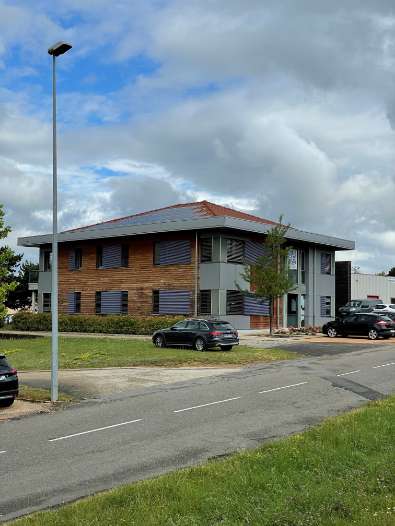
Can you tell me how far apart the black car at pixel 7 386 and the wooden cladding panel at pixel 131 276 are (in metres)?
26.4

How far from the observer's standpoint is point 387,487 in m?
7.00

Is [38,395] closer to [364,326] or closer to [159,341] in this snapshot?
[159,341]

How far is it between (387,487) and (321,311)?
43726 millimetres

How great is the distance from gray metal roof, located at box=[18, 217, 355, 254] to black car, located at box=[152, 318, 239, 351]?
34.9 ft

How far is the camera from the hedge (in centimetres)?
3977

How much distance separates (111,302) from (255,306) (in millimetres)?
10454

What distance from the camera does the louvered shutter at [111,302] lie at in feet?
151

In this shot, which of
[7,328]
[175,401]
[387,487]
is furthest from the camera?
[7,328]

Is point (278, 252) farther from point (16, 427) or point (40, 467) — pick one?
point (40, 467)

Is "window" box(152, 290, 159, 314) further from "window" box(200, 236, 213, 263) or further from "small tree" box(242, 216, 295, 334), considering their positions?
"small tree" box(242, 216, 295, 334)

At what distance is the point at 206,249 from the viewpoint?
41.2 m

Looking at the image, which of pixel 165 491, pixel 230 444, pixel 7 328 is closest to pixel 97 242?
pixel 7 328

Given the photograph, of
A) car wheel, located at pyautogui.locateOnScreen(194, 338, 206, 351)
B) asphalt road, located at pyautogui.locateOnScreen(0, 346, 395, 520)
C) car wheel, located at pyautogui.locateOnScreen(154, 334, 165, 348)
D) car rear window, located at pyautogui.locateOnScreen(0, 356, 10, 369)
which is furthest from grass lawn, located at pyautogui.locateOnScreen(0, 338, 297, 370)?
car rear window, located at pyautogui.locateOnScreen(0, 356, 10, 369)

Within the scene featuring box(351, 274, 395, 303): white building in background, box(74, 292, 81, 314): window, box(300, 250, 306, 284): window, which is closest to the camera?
box(300, 250, 306, 284): window
